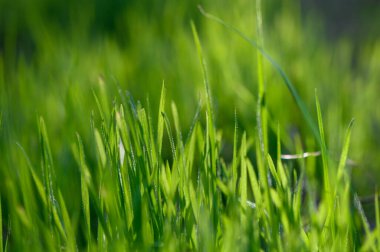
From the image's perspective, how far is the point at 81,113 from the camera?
3.77 feet

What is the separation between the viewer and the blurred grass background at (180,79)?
1151 mm

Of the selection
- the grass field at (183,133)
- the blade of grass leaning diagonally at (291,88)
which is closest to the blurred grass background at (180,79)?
the grass field at (183,133)

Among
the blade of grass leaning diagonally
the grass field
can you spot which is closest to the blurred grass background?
the grass field

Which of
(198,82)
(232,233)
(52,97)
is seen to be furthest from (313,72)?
(232,233)

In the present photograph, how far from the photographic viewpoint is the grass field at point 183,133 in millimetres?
672

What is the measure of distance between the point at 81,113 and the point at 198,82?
0.38m

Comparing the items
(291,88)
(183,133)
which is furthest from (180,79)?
(291,88)

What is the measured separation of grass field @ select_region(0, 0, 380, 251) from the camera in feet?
2.21

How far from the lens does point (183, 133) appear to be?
1259 millimetres

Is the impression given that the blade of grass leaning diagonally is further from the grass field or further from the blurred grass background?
the blurred grass background

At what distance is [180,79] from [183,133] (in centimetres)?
23

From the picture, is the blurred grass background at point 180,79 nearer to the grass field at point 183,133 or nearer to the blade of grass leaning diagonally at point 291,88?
the grass field at point 183,133

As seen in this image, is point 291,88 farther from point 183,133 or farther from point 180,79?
point 180,79

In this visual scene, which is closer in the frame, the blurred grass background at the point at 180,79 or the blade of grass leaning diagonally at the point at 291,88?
the blade of grass leaning diagonally at the point at 291,88
